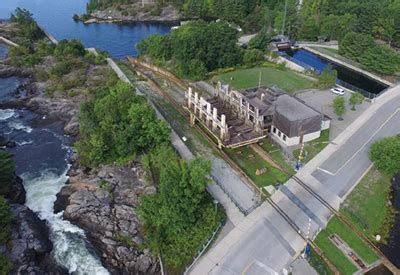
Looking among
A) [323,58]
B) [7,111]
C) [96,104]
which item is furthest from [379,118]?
[7,111]

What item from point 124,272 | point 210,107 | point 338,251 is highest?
point 210,107

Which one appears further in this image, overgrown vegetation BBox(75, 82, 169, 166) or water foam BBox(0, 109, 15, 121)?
water foam BBox(0, 109, 15, 121)

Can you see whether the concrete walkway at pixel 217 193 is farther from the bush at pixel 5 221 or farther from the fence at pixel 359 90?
the fence at pixel 359 90

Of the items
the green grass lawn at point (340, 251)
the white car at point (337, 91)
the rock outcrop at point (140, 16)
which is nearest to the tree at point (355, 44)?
the white car at point (337, 91)

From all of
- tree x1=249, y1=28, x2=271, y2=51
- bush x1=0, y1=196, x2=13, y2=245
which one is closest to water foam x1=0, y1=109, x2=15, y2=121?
bush x1=0, y1=196, x2=13, y2=245

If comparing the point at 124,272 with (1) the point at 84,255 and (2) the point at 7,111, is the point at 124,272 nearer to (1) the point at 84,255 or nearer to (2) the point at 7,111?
(1) the point at 84,255

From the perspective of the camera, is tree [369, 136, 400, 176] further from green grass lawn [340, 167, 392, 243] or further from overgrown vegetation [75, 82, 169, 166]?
overgrown vegetation [75, 82, 169, 166]
